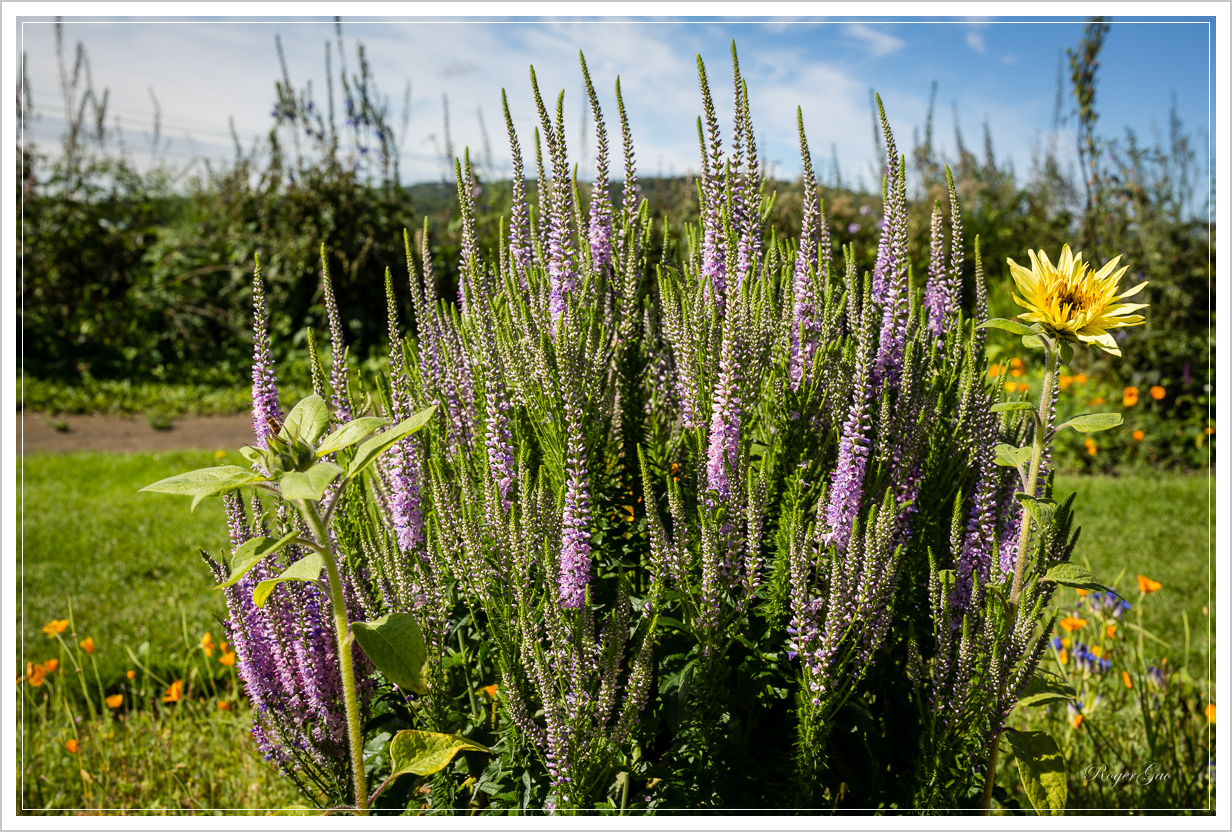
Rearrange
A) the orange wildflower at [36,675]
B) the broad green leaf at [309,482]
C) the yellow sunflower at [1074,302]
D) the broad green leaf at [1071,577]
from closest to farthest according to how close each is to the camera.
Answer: the broad green leaf at [309,482], the yellow sunflower at [1074,302], the broad green leaf at [1071,577], the orange wildflower at [36,675]

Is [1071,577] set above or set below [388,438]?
below

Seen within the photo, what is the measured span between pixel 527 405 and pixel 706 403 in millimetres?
405

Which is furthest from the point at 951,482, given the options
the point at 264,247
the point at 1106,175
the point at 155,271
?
the point at 155,271

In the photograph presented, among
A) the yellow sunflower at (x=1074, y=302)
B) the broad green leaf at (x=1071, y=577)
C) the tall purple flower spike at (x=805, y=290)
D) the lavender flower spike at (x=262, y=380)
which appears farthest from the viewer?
the tall purple flower spike at (x=805, y=290)

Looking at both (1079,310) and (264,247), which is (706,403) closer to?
(1079,310)

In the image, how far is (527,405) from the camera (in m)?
1.79

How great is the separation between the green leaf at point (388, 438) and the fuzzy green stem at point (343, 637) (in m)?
0.09

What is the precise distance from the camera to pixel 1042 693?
1.81 metres

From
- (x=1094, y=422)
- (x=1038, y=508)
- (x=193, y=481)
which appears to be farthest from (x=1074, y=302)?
(x=193, y=481)

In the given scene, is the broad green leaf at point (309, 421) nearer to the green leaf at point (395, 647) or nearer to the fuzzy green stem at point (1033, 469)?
the green leaf at point (395, 647)

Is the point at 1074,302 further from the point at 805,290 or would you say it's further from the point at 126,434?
the point at 126,434

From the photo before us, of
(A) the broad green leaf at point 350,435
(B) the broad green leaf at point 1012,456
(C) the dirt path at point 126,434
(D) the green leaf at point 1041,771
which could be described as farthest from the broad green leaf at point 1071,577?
(C) the dirt path at point 126,434

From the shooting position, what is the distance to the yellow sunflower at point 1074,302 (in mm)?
1497

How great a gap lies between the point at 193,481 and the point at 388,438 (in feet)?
1.13
